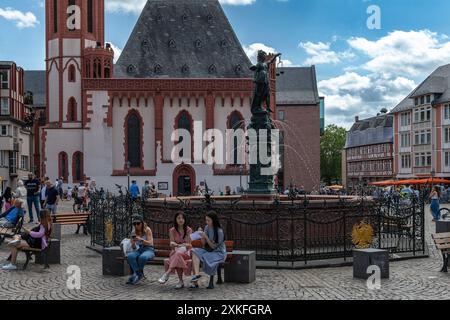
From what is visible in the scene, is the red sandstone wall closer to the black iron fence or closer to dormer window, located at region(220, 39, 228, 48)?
dormer window, located at region(220, 39, 228, 48)

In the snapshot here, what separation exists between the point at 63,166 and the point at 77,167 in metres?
1.18

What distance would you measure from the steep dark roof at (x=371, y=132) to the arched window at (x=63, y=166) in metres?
57.8

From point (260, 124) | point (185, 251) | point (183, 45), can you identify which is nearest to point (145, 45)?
point (183, 45)

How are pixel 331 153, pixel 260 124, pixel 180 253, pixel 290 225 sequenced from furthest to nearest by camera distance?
pixel 331 153, pixel 260 124, pixel 290 225, pixel 180 253

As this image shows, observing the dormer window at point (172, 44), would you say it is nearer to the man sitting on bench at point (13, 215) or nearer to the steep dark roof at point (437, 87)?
the steep dark roof at point (437, 87)

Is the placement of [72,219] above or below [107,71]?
below

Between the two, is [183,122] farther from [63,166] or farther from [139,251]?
[139,251]

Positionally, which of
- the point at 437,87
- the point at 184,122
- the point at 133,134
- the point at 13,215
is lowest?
the point at 13,215

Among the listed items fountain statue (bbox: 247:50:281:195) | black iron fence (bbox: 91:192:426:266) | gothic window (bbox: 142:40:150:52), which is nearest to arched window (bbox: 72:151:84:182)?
gothic window (bbox: 142:40:150:52)

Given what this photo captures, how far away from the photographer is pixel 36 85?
91938 mm

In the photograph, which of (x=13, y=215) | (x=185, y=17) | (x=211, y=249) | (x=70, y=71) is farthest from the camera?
(x=185, y=17)

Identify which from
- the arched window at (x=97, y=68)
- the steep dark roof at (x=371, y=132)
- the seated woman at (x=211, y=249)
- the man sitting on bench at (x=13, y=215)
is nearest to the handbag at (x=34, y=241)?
the man sitting on bench at (x=13, y=215)

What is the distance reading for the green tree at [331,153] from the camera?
12306cm

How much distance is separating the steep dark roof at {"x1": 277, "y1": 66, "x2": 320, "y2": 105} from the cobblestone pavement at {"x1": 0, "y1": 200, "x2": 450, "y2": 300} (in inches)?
2692
